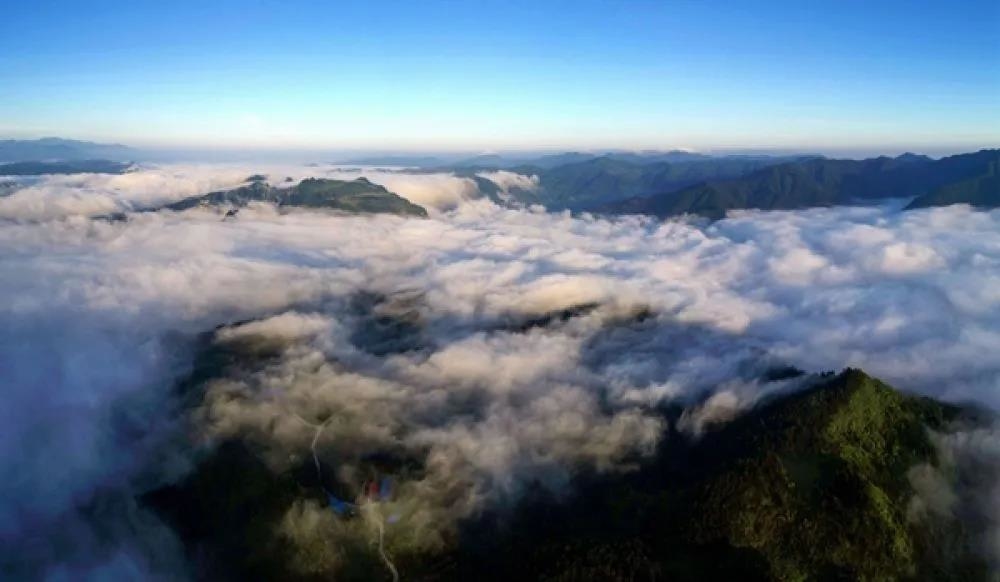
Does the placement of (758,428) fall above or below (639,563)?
above

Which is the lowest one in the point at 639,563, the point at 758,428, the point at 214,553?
the point at 214,553

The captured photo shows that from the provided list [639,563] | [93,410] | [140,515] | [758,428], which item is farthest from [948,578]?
[93,410]

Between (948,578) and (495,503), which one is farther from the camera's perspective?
(495,503)

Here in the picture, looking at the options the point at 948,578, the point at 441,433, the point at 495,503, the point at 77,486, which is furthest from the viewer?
the point at 441,433

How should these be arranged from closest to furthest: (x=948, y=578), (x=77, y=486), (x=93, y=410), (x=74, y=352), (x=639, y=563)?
(x=639, y=563) → (x=948, y=578) → (x=77, y=486) → (x=93, y=410) → (x=74, y=352)

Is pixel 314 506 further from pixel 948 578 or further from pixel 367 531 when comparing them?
pixel 948 578

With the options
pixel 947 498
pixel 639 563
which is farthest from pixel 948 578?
pixel 639 563

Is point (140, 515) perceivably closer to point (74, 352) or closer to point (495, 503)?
point (74, 352)
